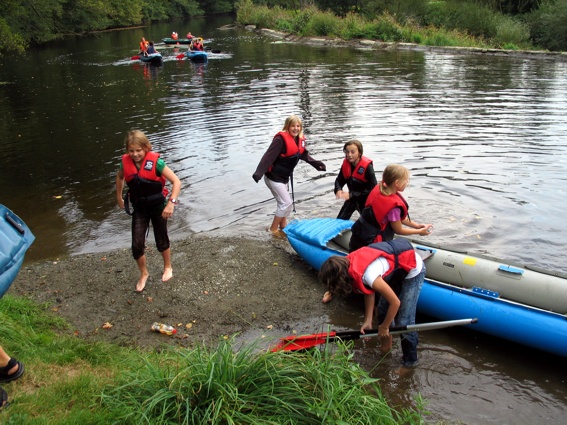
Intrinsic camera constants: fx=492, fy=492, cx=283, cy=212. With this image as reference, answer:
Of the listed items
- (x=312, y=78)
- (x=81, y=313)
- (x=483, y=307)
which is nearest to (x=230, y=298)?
(x=81, y=313)

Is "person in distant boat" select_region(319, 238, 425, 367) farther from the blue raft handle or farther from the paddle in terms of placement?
the blue raft handle

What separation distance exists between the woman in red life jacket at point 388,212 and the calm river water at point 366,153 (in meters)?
0.97

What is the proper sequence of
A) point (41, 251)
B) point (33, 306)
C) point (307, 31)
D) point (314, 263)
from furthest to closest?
point (307, 31)
point (41, 251)
point (314, 263)
point (33, 306)

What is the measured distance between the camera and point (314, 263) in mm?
5871

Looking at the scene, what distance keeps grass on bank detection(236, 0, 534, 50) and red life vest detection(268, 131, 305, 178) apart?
23.6m

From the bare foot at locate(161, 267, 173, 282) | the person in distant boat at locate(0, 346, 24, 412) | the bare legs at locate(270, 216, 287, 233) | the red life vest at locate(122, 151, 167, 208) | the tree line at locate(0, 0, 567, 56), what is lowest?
the bare legs at locate(270, 216, 287, 233)

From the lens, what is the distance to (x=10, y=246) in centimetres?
288

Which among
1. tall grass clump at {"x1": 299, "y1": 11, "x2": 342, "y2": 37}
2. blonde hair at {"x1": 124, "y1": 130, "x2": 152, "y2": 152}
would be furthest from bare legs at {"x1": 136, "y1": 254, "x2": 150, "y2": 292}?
tall grass clump at {"x1": 299, "y1": 11, "x2": 342, "y2": 37}

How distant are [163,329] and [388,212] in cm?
246

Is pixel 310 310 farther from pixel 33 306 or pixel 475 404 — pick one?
pixel 33 306

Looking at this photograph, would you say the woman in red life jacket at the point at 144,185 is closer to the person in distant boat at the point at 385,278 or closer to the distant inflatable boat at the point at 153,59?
the person in distant boat at the point at 385,278

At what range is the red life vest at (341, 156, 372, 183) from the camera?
590cm

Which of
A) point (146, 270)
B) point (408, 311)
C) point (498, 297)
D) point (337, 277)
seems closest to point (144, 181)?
point (146, 270)

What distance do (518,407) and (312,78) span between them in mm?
16755
